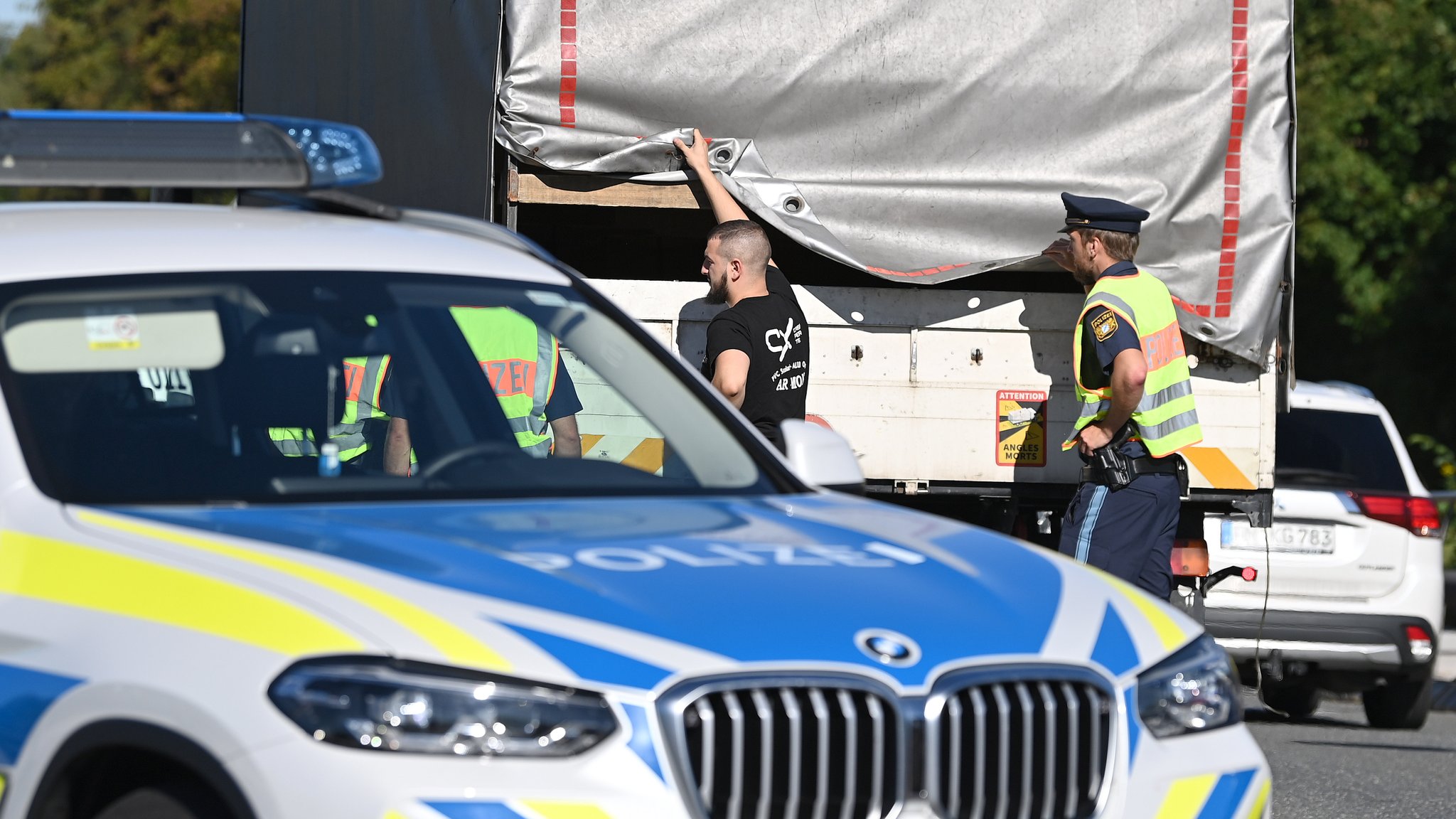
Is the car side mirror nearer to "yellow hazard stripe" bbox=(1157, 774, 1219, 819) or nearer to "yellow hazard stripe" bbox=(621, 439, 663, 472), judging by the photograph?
"yellow hazard stripe" bbox=(621, 439, 663, 472)

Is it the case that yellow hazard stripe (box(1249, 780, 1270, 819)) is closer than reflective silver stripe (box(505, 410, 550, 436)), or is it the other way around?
yellow hazard stripe (box(1249, 780, 1270, 819))

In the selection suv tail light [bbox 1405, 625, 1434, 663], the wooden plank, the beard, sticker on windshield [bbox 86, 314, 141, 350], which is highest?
sticker on windshield [bbox 86, 314, 141, 350]

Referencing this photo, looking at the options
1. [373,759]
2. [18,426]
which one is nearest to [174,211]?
[18,426]

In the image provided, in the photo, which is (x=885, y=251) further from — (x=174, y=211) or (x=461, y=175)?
(x=174, y=211)

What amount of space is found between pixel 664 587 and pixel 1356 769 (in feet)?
19.8

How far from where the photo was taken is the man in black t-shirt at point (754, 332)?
23.8 ft

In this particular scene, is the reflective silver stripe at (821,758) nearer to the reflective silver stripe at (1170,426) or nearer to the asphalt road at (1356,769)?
the asphalt road at (1356,769)

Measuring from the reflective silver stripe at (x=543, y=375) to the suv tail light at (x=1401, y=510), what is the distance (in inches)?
186

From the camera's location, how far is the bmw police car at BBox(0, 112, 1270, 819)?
9.95 feet

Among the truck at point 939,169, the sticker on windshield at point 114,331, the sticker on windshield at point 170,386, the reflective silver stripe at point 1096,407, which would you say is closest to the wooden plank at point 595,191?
the truck at point 939,169

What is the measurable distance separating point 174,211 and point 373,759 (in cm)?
190

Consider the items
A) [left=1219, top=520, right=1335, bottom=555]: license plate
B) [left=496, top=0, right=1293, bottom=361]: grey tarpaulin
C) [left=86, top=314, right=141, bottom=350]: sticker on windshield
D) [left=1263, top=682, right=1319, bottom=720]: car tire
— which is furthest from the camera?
[left=1263, top=682, right=1319, bottom=720]: car tire

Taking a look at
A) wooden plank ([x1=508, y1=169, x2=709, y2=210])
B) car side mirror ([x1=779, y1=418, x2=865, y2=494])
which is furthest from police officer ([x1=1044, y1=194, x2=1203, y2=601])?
car side mirror ([x1=779, y1=418, x2=865, y2=494])

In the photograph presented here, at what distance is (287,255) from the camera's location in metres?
4.32
